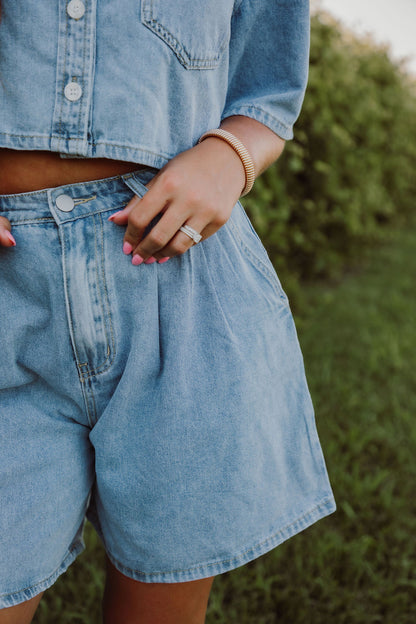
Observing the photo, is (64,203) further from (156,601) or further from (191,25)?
(156,601)

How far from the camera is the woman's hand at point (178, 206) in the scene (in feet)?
3.03

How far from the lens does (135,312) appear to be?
0.97 meters

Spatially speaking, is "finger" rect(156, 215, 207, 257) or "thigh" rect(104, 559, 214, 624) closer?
"finger" rect(156, 215, 207, 257)

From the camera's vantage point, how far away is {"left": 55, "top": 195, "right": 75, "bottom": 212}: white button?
0.94m

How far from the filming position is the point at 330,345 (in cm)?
411

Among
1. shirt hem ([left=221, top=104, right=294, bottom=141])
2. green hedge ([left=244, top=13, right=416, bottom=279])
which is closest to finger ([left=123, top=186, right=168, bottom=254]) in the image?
shirt hem ([left=221, top=104, right=294, bottom=141])

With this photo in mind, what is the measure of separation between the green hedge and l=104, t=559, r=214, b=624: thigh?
2717 mm

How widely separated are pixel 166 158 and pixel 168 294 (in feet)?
0.74

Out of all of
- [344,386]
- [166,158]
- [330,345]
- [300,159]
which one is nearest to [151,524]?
[166,158]

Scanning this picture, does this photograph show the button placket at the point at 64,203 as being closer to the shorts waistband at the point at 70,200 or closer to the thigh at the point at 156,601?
the shorts waistband at the point at 70,200

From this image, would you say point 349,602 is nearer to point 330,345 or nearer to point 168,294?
point 168,294

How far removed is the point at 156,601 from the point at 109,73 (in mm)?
903

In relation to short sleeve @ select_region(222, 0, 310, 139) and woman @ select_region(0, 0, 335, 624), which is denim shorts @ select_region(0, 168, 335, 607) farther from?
short sleeve @ select_region(222, 0, 310, 139)

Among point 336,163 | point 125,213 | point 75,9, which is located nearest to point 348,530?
point 125,213
